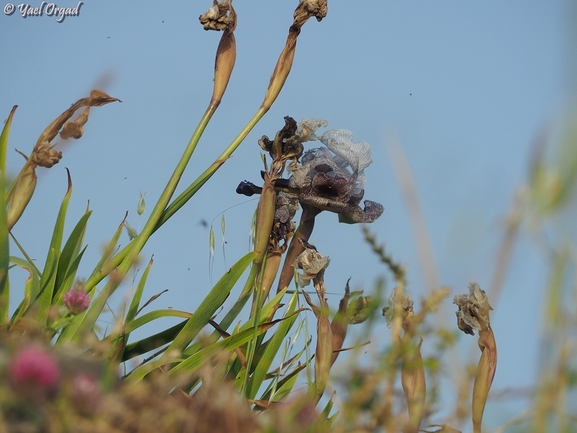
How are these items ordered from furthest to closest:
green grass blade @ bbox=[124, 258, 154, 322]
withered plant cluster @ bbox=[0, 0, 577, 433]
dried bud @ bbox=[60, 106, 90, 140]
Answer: dried bud @ bbox=[60, 106, 90, 140] → green grass blade @ bbox=[124, 258, 154, 322] → withered plant cluster @ bbox=[0, 0, 577, 433]

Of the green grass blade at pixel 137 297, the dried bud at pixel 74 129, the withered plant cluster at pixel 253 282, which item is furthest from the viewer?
the dried bud at pixel 74 129

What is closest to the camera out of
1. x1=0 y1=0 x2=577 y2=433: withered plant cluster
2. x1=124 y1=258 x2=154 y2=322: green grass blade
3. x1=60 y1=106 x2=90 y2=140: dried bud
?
x1=0 y1=0 x2=577 y2=433: withered plant cluster

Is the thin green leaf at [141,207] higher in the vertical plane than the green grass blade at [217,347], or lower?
higher

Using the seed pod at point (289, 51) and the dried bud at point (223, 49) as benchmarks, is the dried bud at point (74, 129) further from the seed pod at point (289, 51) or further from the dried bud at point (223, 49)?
the seed pod at point (289, 51)

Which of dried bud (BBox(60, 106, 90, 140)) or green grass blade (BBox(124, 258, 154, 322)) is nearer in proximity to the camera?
green grass blade (BBox(124, 258, 154, 322))

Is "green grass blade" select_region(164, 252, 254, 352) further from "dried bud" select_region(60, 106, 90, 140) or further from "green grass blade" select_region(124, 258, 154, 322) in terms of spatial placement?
"dried bud" select_region(60, 106, 90, 140)

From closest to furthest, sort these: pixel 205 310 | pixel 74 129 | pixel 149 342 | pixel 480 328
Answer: pixel 480 328, pixel 205 310, pixel 149 342, pixel 74 129

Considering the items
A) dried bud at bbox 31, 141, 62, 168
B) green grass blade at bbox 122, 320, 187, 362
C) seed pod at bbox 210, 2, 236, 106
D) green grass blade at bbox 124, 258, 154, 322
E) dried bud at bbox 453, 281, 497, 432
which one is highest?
seed pod at bbox 210, 2, 236, 106

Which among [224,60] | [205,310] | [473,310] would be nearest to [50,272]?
[205,310]

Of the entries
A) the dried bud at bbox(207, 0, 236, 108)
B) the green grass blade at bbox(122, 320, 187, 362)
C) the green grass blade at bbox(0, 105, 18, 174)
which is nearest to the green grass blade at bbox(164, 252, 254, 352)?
the green grass blade at bbox(122, 320, 187, 362)

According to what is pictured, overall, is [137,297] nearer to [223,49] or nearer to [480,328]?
[223,49]

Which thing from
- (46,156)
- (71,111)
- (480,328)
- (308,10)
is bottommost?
(480,328)

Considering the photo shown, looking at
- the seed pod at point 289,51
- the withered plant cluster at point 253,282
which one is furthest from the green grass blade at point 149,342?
the seed pod at point 289,51
